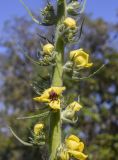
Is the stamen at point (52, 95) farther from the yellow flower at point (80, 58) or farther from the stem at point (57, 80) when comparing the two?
the yellow flower at point (80, 58)

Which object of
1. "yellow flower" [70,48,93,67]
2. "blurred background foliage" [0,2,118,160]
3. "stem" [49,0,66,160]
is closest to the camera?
"stem" [49,0,66,160]

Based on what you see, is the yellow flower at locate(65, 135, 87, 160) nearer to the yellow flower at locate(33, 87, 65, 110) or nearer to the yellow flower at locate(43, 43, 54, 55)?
the yellow flower at locate(33, 87, 65, 110)

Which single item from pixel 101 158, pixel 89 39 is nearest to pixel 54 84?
pixel 101 158

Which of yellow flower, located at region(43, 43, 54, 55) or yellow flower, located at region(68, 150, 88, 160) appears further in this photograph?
yellow flower, located at region(43, 43, 54, 55)

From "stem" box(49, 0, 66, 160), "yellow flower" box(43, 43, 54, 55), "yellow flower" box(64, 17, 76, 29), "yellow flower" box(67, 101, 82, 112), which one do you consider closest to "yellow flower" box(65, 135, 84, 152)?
"stem" box(49, 0, 66, 160)

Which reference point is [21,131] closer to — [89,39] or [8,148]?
[8,148]
